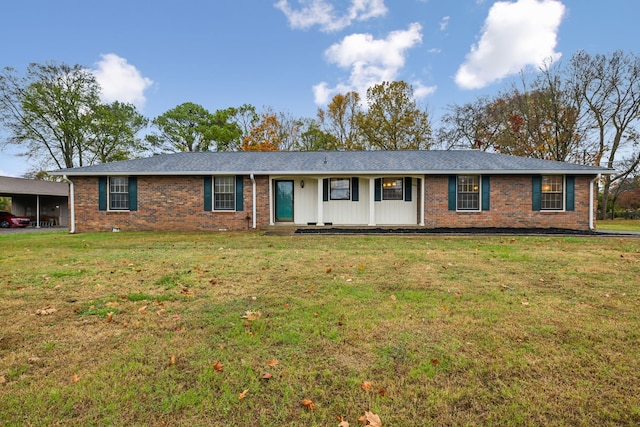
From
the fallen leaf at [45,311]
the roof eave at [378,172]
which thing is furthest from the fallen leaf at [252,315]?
the roof eave at [378,172]

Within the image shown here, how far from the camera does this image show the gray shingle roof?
1235cm

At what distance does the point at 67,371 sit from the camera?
7.45 feet

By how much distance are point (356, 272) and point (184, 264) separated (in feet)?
10.8

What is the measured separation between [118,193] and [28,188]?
48.7ft

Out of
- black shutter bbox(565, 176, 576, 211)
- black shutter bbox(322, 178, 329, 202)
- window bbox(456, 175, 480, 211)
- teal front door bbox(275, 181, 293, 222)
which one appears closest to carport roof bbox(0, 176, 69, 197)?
teal front door bbox(275, 181, 293, 222)

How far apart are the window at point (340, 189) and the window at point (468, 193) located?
454cm

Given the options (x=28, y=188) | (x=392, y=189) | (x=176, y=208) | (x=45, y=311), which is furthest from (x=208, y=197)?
(x=28, y=188)

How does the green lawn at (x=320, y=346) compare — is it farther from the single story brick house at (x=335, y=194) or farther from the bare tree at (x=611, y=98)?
the bare tree at (x=611, y=98)

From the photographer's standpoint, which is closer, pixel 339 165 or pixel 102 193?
pixel 102 193

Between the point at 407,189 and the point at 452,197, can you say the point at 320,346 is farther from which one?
the point at 407,189

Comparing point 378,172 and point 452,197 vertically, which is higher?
point 378,172

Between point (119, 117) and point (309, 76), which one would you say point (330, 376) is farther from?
point (119, 117)

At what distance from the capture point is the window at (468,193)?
500 inches

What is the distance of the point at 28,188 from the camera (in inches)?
864
